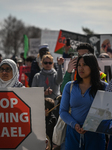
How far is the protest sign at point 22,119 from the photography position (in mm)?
2883

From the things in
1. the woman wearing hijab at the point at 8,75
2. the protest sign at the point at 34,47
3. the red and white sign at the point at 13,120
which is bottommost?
the red and white sign at the point at 13,120

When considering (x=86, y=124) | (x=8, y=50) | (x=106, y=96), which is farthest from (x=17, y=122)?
(x=8, y=50)

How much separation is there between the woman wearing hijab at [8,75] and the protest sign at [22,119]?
1057 millimetres

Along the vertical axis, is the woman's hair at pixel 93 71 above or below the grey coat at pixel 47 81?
above

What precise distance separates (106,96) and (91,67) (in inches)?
18.0

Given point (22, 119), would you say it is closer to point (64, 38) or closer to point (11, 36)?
point (64, 38)

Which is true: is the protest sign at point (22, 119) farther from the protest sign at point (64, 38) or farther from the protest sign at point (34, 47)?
the protest sign at point (34, 47)

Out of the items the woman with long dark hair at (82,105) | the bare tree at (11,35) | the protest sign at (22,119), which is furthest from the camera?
the bare tree at (11,35)

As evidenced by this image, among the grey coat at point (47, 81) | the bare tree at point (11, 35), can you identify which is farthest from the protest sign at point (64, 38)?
the bare tree at point (11, 35)

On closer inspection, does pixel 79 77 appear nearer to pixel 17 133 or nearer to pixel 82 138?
pixel 82 138

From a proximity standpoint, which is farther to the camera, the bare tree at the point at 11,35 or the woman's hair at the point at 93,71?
the bare tree at the point at 11,35

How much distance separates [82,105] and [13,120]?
0.73 metres

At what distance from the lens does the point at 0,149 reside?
9.48 ft

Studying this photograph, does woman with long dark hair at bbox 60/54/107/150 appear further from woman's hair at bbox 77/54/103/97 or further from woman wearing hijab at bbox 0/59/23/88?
woman wearing hijab at bbox 0/59/23/88
